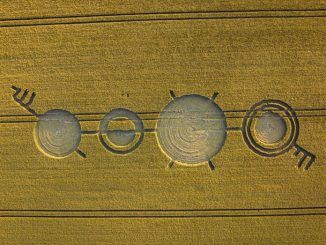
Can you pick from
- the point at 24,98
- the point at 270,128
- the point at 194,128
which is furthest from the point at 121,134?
the point at 270,128

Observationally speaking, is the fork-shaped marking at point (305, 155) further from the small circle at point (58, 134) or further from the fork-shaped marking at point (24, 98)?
the fork-shaped marking at point (24, 98)

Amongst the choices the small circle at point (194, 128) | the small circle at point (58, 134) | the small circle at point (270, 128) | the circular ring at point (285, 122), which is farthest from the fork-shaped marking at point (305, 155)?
the small circle at point (58, 134)

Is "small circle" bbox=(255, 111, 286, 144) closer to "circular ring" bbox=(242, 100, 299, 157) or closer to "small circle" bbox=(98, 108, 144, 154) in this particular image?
"circular ring" bbox=(242, 100, 299, 157)

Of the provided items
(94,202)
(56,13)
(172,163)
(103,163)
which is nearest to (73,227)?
(94,202)

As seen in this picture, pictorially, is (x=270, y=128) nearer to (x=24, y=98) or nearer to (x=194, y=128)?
(x=194, y=128)

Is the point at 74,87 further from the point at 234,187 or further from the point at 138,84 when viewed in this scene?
the point at 234,187
